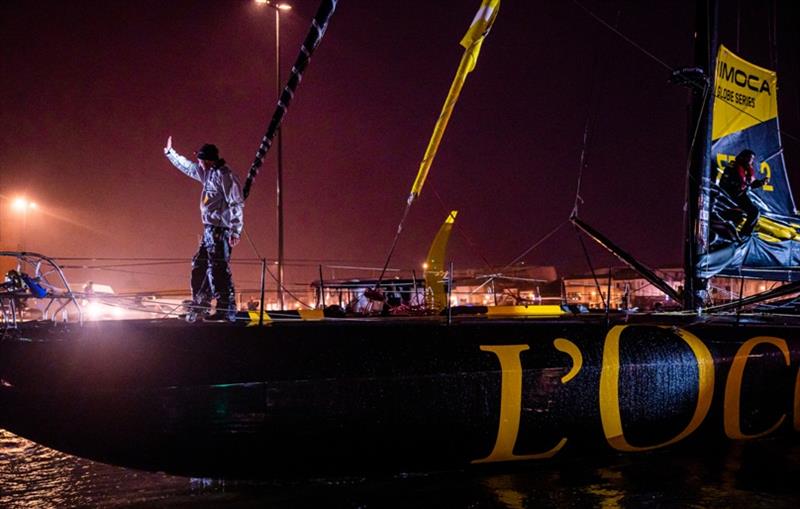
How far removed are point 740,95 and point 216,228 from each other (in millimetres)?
8711

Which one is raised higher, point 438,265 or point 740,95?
point 740,95

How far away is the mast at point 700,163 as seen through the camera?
8.55 meters

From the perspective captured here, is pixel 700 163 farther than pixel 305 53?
Yes

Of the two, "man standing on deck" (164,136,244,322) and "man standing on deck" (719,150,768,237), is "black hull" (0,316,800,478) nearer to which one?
"man standing on deck" (164,136,244,322)

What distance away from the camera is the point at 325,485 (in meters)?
5.63

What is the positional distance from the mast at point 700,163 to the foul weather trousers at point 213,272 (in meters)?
6.81

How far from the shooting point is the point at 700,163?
8.65 meters

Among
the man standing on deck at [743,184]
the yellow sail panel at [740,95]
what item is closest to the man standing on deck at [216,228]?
the yellow sail panel at [740,95]

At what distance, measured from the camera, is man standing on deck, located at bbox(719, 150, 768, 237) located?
8969 millimetres

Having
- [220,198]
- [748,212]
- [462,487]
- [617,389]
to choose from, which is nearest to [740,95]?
[748,212]

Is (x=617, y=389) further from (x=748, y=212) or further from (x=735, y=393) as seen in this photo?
(x=748, y=212)

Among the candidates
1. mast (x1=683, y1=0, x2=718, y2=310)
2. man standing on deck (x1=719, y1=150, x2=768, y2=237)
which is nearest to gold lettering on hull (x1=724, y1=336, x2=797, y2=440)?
mast (x1=683, y1=0, x2=718, y2=310)

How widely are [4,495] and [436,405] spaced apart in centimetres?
421

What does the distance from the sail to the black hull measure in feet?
8.84
